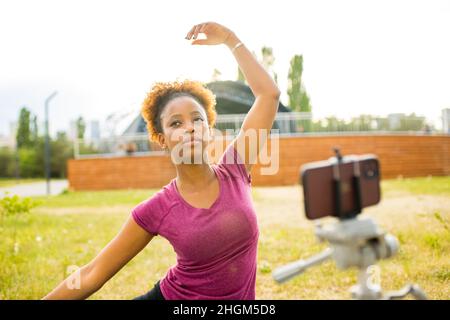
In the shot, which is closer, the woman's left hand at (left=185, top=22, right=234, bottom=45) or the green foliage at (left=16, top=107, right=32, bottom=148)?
the woman's left hand at (left=185, top=22, right=234, bottom=45)

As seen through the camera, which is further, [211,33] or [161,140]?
[161,140]

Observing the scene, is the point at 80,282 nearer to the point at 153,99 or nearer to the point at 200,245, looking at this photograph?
the point at 200,245

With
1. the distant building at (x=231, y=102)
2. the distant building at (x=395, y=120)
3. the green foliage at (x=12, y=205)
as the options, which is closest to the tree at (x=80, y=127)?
the distant building at (x=231, y=102)

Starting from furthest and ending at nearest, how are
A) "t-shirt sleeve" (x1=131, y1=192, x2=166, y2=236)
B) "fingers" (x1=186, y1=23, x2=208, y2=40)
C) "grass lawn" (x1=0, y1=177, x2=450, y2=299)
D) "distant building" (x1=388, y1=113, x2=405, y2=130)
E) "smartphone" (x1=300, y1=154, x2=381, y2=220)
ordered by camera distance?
"distant building" (x1=388, y1=113, x2=405, y2=130) → "grass lawn" (x1=0, y1=177, x2=450, y2=299) → "t-shirt sleeve" (x1=131, y1=192, x2=166, y2=236) → "fingers" (x1=186, y1=23, x2=208, y2=40) → "smartphone" (x1=300, y1=154, x2=381, y2=220)

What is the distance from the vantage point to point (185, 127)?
141cm

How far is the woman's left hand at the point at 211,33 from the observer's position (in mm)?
1379

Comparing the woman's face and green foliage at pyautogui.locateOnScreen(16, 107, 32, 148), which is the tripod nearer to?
the woman's face

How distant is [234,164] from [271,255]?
7.02ft

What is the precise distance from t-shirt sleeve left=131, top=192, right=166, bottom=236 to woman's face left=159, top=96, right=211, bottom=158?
7.1 inches

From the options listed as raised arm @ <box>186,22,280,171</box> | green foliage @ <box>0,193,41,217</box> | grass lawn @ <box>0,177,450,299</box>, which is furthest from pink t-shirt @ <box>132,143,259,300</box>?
green foliage @ <box>0,193,41,217</box>

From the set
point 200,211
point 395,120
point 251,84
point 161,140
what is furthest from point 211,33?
point 395,120

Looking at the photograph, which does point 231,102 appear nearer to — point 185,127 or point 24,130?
point 24,130

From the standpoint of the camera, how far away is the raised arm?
1.41 meters
